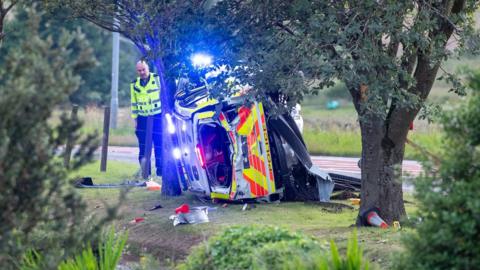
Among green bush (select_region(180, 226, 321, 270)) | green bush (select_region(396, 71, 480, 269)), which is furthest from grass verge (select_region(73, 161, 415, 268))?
green bush (select_region(396, 71, 480, 269))

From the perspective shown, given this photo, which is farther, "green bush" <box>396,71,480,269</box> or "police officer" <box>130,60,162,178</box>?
"police officer" <box>130,60,162,178</box>

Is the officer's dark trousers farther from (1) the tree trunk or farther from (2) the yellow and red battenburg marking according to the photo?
(1) the tree trunk

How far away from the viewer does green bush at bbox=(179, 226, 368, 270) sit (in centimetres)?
566

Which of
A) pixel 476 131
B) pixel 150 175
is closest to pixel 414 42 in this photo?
pixel 476 131

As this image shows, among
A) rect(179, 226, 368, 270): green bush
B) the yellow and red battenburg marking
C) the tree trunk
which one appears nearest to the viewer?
rect(179, 226, 368, 270): green bush

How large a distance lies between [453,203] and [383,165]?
536 cm

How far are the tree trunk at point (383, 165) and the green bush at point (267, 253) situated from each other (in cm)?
389

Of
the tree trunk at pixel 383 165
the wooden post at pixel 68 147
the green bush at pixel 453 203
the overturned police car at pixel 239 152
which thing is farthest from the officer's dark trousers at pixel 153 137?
the green bush at pixel 453 203

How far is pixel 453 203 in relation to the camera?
509 centimetres

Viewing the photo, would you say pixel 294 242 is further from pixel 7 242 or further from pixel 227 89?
pixel 227 89

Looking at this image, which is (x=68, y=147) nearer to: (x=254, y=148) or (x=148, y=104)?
(x=254, y=148)

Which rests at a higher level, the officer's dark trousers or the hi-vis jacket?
the hi-vis jacket

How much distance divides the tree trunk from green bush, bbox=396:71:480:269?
4968 millimetres

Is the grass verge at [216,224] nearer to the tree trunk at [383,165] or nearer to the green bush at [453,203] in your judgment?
the tree trunk at [383,165]
